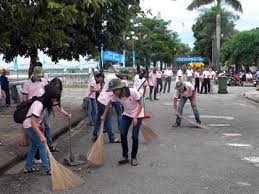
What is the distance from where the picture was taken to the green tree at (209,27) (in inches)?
3132

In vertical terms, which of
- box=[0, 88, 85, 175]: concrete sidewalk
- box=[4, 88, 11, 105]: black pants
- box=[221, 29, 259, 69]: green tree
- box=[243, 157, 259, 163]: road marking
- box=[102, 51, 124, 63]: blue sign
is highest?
box=[221, 29, 259, 69]: green tree

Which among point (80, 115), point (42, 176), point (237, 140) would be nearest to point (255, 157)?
point (237, 140)

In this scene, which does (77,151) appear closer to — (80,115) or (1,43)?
(1,43)

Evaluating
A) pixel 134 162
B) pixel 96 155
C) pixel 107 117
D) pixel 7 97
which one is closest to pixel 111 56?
pixel 7 97

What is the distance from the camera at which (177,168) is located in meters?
8.59

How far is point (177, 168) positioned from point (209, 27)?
253 ft

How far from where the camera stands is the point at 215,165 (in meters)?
8.88

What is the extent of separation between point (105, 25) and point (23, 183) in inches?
404

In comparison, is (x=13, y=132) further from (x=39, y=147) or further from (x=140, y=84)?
(x=140, y=84)

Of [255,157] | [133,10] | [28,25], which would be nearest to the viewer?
[28,25]

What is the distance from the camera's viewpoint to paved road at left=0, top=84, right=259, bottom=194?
7293 millimetres

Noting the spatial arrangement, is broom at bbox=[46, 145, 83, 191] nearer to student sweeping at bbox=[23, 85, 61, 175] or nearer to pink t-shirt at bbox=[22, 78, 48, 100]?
student sweeping at bbox=[23, 85, 61, 175]

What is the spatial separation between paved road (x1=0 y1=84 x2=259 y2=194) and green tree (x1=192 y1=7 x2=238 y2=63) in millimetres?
61554

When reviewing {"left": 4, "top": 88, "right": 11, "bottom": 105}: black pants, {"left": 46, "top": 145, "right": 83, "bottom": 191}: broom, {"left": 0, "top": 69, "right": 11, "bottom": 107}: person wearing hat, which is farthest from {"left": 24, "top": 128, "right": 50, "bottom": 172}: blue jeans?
{"left": 4, "top": 88, "right": 11, "bottom": 105}: black pants
